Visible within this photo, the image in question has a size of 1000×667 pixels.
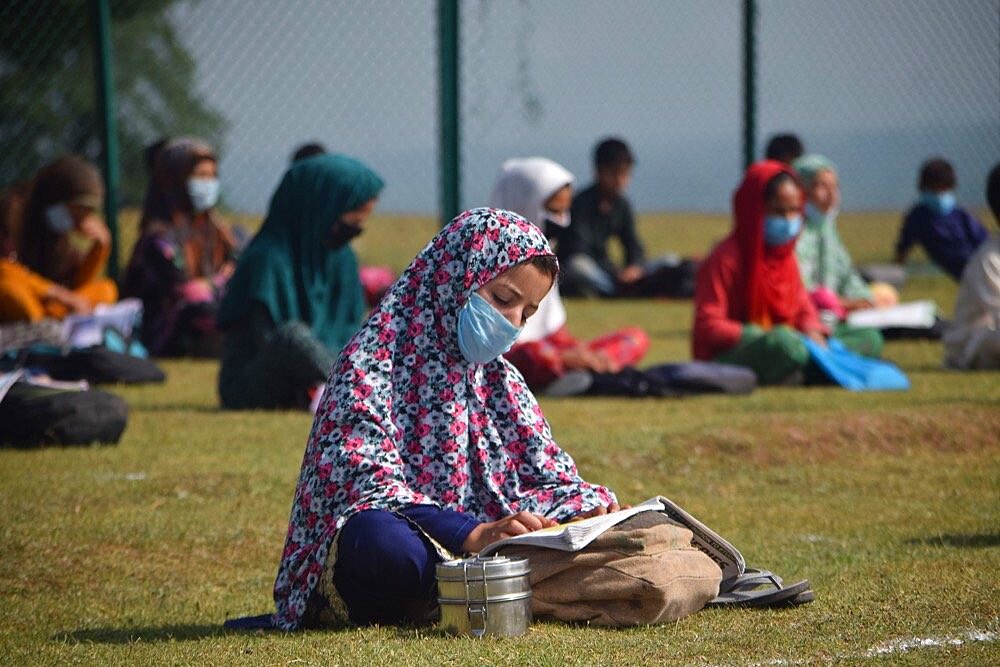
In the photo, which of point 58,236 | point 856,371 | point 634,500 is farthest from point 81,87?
point 634,500

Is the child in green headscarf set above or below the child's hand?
below

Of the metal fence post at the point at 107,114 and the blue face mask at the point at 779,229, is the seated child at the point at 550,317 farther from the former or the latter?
the metal fence post at the point at 107,114

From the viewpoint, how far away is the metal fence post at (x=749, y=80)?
551 inches

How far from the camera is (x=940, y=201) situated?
14203 mm

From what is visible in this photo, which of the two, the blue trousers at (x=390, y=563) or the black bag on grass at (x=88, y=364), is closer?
the blue trousers at (x=390, y=563)

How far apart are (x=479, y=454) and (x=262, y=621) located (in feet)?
2.35

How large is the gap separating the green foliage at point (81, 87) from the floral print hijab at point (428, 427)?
8.92 meters

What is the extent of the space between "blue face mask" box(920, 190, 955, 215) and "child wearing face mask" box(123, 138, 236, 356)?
258 inches

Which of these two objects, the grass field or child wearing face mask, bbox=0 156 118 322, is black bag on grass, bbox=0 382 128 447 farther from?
child wearing face mask, bbox=0 156 118 322

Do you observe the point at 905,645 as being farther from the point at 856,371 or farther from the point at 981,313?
the point at 981,313

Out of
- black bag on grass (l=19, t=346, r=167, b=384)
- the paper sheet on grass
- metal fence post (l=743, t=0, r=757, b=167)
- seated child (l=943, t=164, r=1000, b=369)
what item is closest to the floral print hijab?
black bag on grass (l=19, t=346, r=167, b=384)

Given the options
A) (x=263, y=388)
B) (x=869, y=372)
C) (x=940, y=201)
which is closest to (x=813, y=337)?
(x=869, y=372)

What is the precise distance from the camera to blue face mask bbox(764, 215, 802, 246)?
950 cm

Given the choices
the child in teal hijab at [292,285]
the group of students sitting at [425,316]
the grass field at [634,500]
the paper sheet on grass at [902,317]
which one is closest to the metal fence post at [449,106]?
the group of students sitting at [425,316]
